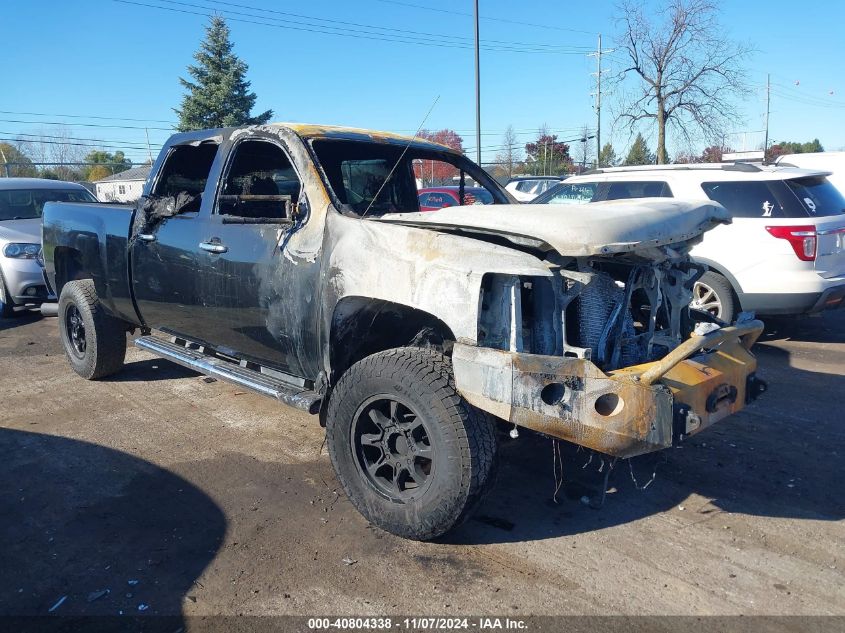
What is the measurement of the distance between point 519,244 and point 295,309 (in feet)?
4.54

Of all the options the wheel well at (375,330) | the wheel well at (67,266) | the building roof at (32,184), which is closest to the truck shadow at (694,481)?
the wheel well at (375,330)

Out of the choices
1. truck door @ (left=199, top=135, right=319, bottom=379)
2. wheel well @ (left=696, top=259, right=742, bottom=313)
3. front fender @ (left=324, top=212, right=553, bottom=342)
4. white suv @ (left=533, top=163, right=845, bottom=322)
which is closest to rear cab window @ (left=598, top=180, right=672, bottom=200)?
white suv @ (left=533, top=163, right=845, bottom=322)

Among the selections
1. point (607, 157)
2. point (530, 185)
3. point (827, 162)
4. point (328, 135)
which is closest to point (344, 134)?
point (328, 135)

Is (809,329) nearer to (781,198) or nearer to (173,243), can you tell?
(781,198)

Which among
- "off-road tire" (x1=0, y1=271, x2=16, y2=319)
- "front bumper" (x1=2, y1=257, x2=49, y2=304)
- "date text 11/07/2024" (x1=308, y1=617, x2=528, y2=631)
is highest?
"front bumper" (x1=2, y1=257, x2=49, y2=304)

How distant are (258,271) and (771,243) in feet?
17.5

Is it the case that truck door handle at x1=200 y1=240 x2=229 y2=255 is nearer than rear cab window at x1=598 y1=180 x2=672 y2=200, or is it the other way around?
truck door handle at x1=200 y1=240 x2=229 y2=255

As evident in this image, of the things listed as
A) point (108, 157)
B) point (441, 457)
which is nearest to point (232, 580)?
point (441, 457)

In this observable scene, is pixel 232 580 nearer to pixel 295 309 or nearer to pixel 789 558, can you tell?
pixel 295 309

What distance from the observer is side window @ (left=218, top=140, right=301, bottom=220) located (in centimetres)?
427

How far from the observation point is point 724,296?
22.9 feet

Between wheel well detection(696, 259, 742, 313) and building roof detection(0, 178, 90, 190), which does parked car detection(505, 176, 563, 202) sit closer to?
wheel well detection(696, 259, 742, 313)

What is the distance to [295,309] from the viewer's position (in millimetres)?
3693

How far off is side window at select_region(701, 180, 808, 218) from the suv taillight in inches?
6.4
